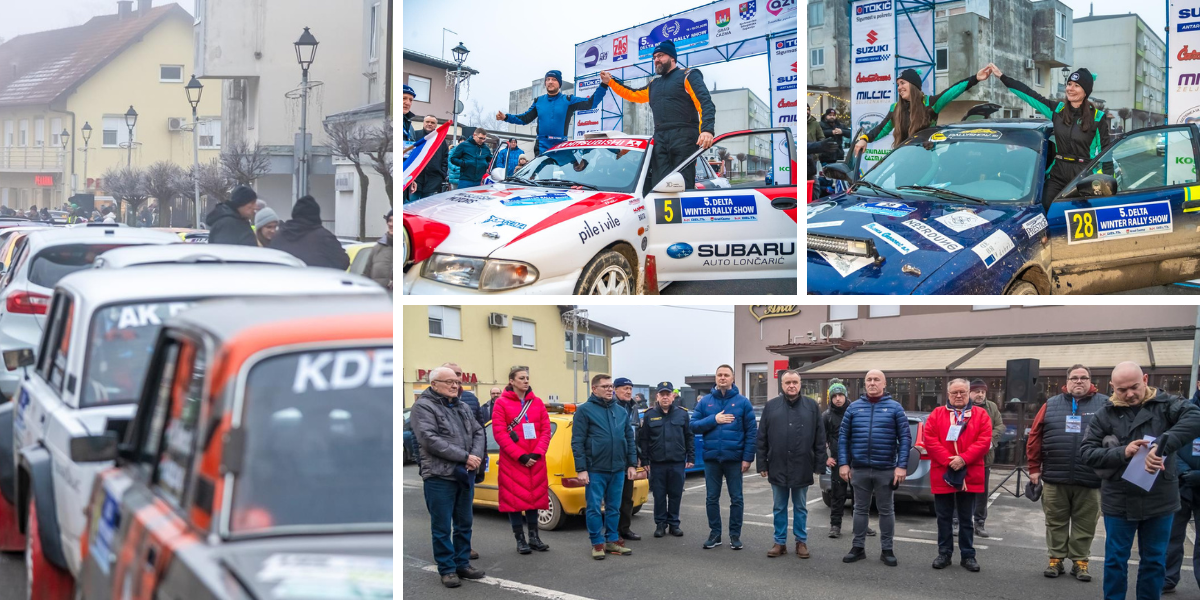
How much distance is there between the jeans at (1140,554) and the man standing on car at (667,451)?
1601 mm

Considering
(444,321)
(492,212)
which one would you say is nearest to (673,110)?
(492,212)

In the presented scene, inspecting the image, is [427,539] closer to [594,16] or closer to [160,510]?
[160,510]

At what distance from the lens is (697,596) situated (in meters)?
A: 3.53

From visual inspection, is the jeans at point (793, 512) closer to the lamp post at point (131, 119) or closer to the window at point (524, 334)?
the window at point (524, 334)

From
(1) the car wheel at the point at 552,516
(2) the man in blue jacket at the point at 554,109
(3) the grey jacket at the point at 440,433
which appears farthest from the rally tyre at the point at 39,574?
(2) the man in blue jacket at the point at 554,109

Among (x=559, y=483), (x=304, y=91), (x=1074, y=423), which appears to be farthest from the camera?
(x=559, y=483)

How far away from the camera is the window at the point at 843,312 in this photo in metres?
3.38

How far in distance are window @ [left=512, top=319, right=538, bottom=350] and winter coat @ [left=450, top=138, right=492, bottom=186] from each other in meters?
0.67

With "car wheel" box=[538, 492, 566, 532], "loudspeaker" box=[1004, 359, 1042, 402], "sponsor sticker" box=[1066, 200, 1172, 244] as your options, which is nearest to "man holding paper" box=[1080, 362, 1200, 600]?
"loudspeaker" box=[1004, 359, 1042, 402]

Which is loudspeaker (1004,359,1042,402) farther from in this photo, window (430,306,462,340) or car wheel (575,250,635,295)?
window (430,306,462,340)

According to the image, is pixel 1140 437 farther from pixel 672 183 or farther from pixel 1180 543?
pixel 672 183

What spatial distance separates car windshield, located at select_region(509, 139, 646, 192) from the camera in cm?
357

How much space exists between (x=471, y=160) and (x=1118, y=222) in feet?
7.94

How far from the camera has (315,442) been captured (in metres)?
2.53
